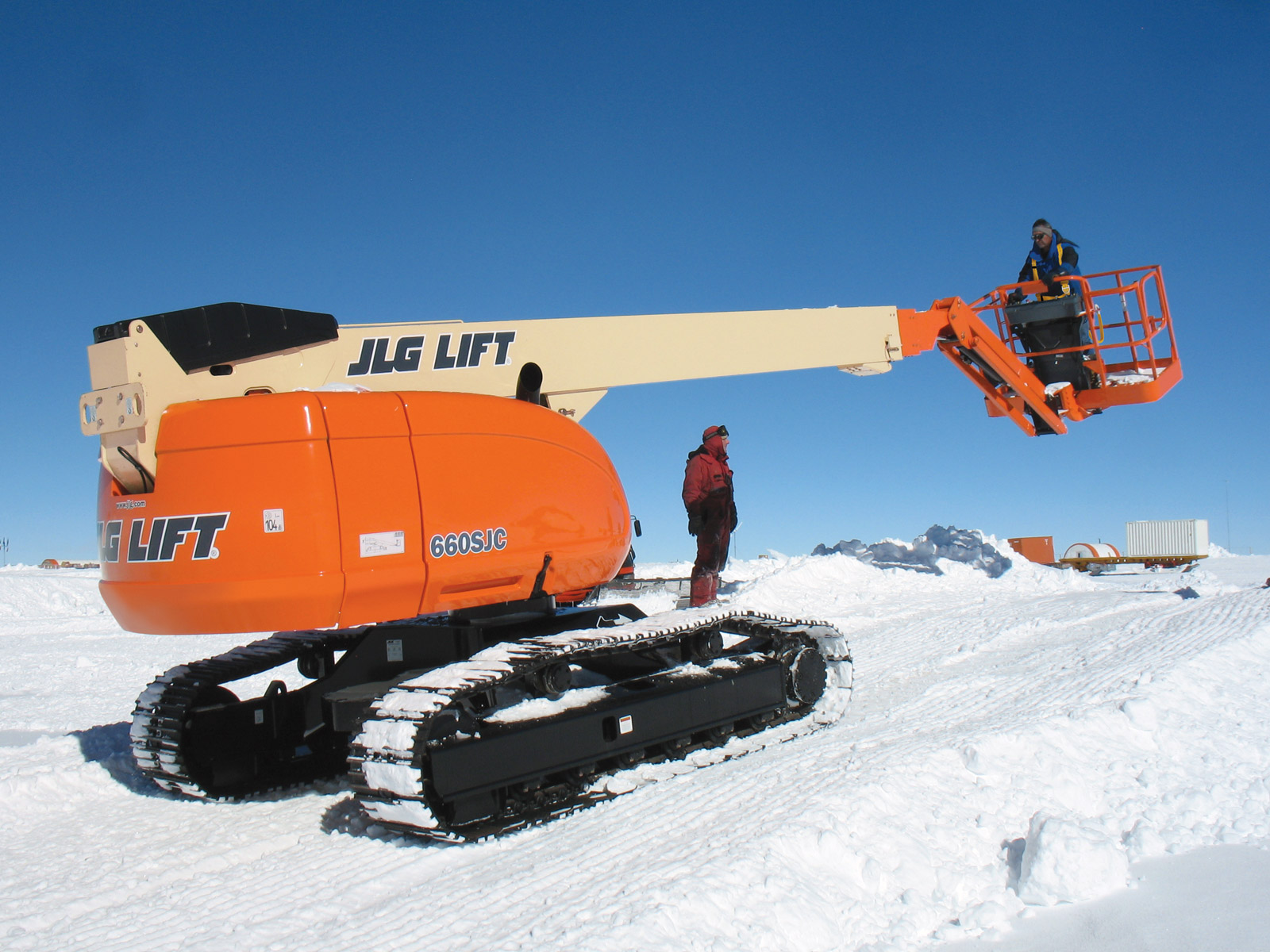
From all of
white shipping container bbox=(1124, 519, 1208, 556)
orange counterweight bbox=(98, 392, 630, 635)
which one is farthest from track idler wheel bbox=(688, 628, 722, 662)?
white shipping container bbox=(1124, 519, 1208, 556)

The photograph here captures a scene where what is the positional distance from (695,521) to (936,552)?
17.7ft

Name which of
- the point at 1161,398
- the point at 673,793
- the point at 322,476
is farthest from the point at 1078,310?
the point at 322,476

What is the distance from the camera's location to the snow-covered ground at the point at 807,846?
2.66m

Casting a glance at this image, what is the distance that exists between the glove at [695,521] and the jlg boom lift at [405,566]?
3128 millimetres

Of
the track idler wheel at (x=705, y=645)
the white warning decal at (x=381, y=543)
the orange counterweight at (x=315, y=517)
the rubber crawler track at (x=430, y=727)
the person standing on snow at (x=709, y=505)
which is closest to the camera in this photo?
the rubber crawler track at (x=430, y=727)

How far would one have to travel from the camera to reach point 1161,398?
23.7 feet

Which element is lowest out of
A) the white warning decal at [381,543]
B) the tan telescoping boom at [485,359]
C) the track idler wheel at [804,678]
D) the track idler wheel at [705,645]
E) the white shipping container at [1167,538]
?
the white shipping container at [1167,538]

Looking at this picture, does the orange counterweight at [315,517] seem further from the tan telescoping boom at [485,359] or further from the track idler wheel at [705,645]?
the track idler wheel at [705,645]

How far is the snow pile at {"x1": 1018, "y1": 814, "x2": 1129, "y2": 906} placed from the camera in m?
2.75

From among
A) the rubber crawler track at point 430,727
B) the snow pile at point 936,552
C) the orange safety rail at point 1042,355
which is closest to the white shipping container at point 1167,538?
the snow pile at point 936,552

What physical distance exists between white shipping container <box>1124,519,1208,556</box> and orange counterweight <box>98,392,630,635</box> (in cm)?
1744

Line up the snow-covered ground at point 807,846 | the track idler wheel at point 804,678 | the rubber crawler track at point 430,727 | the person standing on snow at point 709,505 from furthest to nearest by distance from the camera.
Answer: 1. the person standing on snow at point 709,505
2. the track idler wheel at point 804,678
3. the rubber crawler track at point 430,727
4. the snow-covered ground at point 807,846

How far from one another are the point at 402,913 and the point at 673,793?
1.41 m

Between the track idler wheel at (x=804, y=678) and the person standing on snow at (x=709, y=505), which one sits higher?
the person standing on snow at (x=709, y=505)
